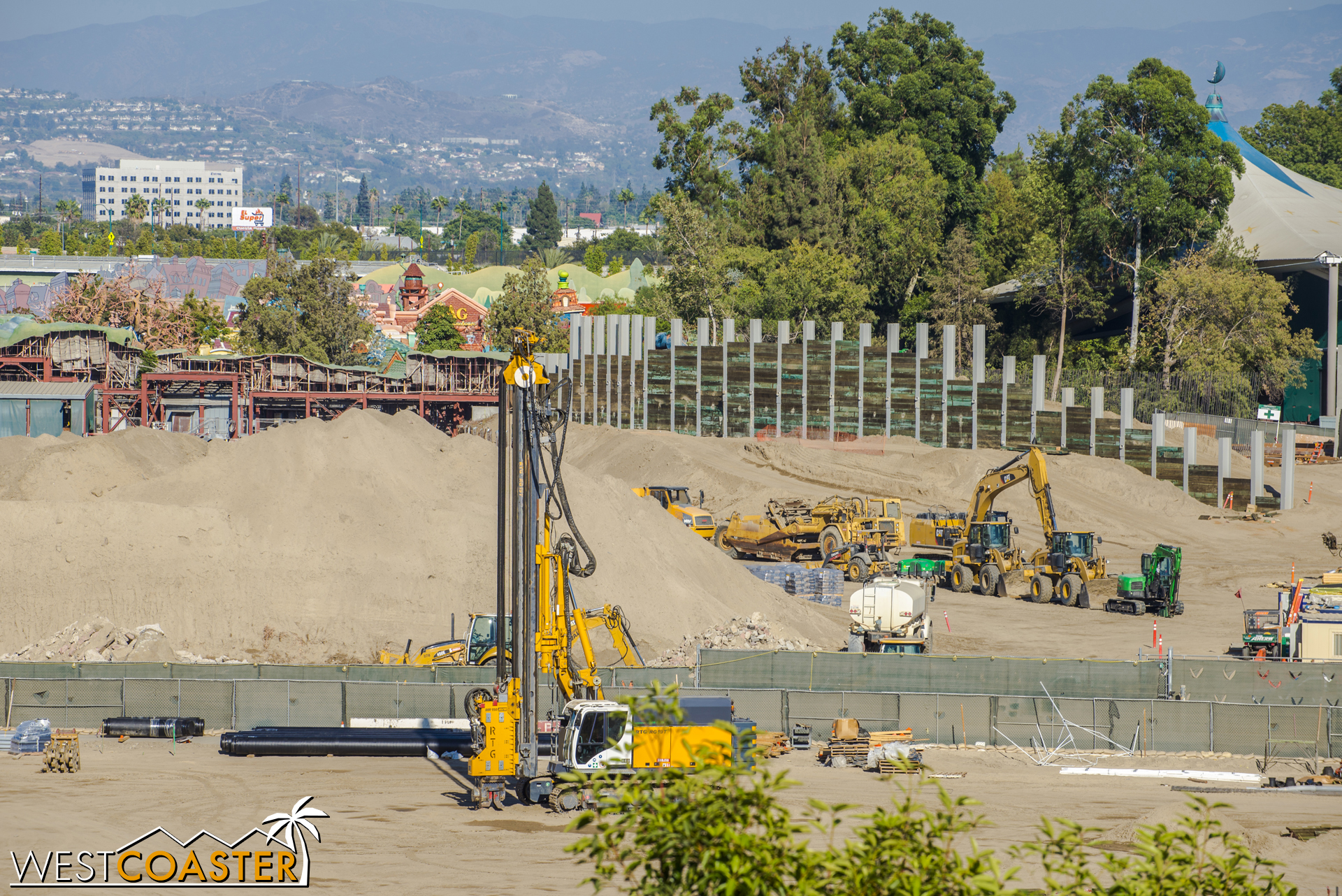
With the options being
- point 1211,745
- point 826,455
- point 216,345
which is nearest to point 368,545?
point 1211,745

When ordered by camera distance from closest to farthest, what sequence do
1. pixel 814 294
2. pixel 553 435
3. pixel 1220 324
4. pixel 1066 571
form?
pixel 553 435 → pixel 1066 571 → pixel 1220 324 → pixel 814 294

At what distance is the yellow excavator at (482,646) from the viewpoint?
2742 centimetres

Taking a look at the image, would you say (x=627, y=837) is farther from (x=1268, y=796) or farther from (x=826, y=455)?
(x=826, y=455)

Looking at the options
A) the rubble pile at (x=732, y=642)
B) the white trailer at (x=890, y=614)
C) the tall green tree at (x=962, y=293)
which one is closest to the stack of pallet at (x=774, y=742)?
the rubble pile at (x=732, y=642)

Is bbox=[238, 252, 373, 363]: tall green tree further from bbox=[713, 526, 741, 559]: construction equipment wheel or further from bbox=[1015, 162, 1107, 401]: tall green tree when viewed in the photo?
bbox=[713, 526, 741, 559]: construction equipment wheel

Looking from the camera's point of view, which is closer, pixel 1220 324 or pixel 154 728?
pixel 154 728

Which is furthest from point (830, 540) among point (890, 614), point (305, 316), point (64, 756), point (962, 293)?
point (305, 316)

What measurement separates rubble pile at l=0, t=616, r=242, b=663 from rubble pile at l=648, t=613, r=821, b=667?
11160 millimetres

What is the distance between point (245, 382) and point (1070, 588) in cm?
5618

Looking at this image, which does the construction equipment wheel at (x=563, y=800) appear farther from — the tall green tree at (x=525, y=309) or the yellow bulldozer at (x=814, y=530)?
the tall green tree at (x=525, y=309)

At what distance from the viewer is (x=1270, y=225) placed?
86.9m

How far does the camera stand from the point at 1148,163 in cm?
7369

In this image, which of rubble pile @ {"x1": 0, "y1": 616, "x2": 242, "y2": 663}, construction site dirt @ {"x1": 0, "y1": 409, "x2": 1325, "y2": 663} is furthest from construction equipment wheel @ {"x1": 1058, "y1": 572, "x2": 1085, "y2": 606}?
rubble pile @ {"x1": 0, "y1": 616, "x2": 242, "y2": 663}

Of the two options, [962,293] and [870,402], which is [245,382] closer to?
[870,402]
